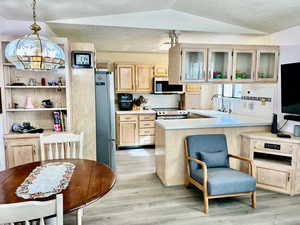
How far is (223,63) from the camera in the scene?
363cm

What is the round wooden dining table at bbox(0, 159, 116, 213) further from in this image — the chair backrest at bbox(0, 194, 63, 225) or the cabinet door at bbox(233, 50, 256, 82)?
the cabinet door at bbox(233, 50, 256, 82)

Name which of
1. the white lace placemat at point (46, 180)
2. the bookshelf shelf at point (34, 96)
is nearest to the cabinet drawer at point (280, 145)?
the white lace placemat at point (46, 180)

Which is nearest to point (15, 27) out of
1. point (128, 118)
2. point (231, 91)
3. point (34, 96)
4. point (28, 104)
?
point (34, 96)

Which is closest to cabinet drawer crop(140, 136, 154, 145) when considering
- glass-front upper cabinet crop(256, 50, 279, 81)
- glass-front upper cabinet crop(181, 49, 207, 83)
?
glass-front upper cabinet crop(181, 49, 207, 83)

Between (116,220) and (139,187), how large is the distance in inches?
35.2

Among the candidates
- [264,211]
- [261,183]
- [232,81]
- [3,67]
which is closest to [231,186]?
[264,211]

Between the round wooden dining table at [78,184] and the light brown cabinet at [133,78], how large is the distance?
11.2ft

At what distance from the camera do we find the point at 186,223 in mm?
2473

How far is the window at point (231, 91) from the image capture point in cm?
477

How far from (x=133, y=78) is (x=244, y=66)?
8.89 ft

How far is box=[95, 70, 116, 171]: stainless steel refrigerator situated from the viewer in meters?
3.63

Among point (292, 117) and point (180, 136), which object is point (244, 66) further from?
point (180, 136)

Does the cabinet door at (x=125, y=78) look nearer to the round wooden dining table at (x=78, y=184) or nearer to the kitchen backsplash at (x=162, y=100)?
the kitchen backsplash at (x=162, y=100)

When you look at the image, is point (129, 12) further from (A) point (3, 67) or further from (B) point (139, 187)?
(B) point (139, 187)
